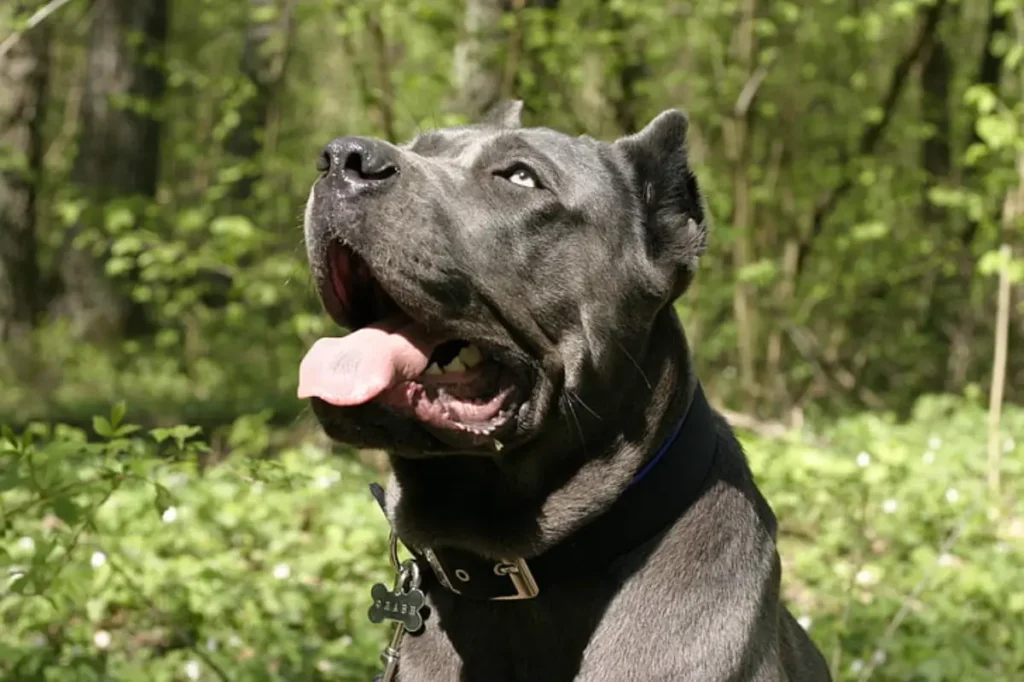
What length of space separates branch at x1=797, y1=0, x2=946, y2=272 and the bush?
327 centimetres

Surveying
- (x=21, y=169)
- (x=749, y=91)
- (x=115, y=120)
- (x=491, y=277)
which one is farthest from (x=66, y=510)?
(x=115, y=120)

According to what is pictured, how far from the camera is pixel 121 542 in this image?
204 inches

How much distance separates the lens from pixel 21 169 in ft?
26.5

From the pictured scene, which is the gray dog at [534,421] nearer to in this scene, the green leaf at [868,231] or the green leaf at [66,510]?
the green leaf at [66,510]

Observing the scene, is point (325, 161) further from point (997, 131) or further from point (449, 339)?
point (997, 131)

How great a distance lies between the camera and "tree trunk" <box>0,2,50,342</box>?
961 centimetres

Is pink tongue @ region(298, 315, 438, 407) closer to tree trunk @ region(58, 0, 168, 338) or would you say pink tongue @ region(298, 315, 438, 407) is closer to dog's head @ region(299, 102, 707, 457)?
dog's head @ region(299, 102, 707, 457)

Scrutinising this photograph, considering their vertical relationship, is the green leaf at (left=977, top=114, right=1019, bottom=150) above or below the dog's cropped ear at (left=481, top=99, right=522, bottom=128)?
below

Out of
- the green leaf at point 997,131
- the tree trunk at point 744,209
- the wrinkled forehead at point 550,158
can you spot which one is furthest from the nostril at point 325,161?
the tree trunk at point 744,209

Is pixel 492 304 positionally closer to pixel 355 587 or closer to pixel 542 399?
pixel 542 399

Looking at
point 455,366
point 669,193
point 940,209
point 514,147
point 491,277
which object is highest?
point 514,147

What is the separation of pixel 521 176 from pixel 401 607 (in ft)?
3.77

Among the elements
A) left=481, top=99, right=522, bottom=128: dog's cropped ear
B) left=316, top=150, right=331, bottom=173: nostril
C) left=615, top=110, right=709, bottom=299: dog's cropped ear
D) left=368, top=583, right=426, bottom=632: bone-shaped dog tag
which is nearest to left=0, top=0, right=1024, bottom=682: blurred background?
left=368, top=583, right=426, bottom=632: bone-shaped dog tag

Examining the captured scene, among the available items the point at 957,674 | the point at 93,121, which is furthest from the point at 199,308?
the point at 957,674
